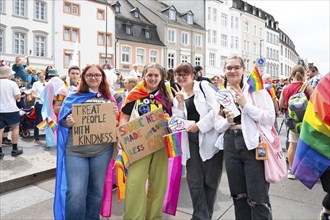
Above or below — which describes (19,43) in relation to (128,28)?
below

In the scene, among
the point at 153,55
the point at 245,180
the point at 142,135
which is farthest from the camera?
the point at 153,55

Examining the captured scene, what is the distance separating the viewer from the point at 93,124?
3.18 metres

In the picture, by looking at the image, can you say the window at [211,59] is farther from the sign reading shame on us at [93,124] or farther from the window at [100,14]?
the sign reading shame on us at [93,124]

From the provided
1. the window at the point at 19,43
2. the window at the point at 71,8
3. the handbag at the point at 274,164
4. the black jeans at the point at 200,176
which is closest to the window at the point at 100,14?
the window at the point at 71,8

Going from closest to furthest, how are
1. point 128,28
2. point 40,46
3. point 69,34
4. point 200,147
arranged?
point 200,147, point 40,46, point 69,34, point 128,28

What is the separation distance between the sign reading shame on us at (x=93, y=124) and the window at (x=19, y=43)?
26.9 m

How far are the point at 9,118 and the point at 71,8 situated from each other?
1064 inches

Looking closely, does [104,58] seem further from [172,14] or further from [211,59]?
[211,59]

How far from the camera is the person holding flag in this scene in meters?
2.67

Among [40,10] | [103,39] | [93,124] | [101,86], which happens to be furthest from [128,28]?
[93,124]

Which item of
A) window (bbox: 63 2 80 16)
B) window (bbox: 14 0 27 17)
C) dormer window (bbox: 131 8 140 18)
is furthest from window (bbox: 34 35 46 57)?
dormer window (bbox: 131 8 140 18)

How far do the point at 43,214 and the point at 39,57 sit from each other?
26.6 meters

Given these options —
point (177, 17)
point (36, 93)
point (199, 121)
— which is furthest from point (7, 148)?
point (177, 17)

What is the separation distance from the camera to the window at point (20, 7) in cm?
2622
